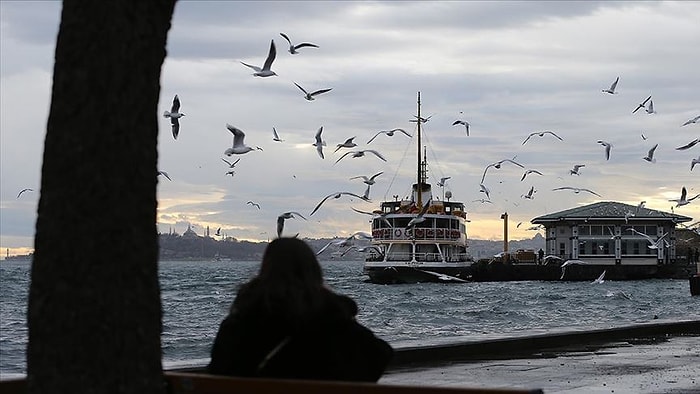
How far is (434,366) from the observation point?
12.1 metres

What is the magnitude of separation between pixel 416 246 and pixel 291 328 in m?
83.8

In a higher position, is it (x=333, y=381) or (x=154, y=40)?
(x=154, y=40)

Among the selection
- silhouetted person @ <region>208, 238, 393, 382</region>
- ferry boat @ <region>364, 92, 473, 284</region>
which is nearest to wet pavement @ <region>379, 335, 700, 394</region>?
silhouetted person @ <region>208, 238, 393, 382</region>

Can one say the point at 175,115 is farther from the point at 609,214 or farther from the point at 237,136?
the point at 609,214

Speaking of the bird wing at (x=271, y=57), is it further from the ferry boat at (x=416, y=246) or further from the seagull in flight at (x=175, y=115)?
the ferry boat at (x=416, y=246)

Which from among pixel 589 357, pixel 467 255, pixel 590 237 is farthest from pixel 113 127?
pixel 590 237

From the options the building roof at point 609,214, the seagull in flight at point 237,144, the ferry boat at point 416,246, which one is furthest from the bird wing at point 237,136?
the building roof at point 609,214

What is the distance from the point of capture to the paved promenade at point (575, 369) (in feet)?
34.9

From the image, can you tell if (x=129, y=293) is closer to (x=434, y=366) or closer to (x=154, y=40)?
(x=154, y=40)

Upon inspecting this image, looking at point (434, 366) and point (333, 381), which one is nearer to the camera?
point (333, 381)

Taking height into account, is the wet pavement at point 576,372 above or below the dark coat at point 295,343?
below

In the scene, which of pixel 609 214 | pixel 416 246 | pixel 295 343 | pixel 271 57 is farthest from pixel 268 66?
pixel 609 214

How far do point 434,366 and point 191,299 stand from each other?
44088mm

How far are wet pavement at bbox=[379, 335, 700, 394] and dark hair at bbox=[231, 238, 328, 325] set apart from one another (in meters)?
4.99
